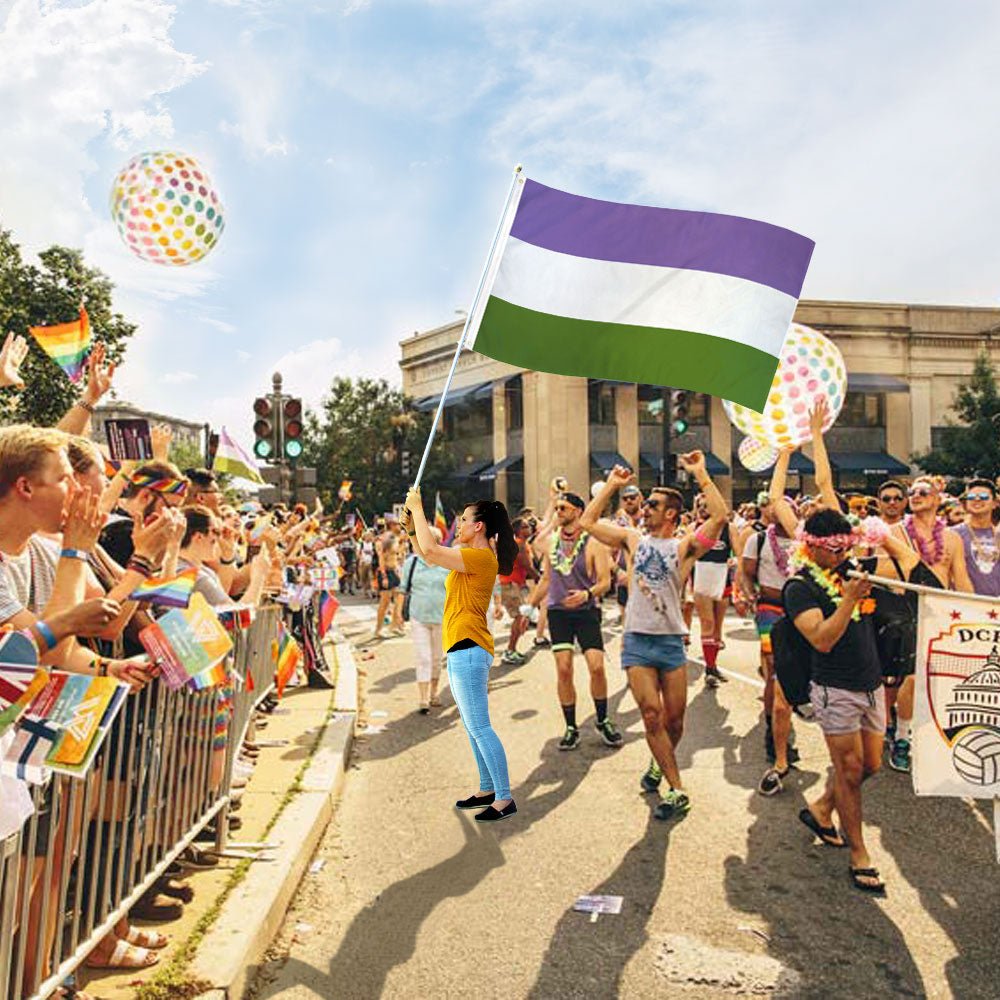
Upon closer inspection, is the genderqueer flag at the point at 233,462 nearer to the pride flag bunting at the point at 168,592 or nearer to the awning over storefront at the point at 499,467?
the pride flag bunting at the point at 168,592

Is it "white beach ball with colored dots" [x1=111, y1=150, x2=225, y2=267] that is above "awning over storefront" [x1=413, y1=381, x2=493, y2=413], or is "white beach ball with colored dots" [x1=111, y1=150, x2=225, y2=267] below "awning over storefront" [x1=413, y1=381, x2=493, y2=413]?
below

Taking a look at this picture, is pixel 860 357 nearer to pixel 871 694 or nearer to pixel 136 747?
pixel 871 694

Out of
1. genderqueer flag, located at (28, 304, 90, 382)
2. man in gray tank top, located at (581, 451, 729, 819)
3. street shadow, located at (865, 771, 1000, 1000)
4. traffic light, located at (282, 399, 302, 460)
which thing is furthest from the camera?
traffic light, located at (282, 399, 302, 460)

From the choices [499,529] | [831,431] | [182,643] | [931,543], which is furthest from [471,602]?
[831,431]

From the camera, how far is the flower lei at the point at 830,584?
486cm

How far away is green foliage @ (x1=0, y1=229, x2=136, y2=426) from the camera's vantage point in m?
28.1

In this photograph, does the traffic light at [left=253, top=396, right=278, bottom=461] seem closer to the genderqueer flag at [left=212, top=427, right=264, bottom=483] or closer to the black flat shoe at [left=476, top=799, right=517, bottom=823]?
the genderqueer flag at [left=212, top=427, right=264, bottom=483]

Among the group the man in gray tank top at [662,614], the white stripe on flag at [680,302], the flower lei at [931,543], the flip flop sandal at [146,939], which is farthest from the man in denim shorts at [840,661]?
the flip flop sandal at [146,939]

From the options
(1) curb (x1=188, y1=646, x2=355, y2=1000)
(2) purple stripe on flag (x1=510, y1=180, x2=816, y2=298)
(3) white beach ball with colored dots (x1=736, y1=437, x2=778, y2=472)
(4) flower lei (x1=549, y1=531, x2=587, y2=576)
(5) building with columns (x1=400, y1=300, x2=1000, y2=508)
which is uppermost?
(5) building with columns (x1=400, y1=300, x2=1000, y2=508)

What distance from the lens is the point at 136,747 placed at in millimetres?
3662

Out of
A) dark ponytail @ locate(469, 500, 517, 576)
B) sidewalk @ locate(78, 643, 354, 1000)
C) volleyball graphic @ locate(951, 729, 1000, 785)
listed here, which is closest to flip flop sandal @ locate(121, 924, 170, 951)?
sidewalk @ locate(78, 643, 354, 1000)

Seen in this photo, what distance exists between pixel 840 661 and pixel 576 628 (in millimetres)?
3009

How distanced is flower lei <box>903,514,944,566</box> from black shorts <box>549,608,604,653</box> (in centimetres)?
258

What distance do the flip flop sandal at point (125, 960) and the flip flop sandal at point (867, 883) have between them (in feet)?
10.8
